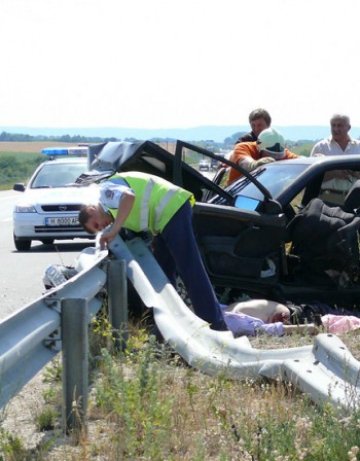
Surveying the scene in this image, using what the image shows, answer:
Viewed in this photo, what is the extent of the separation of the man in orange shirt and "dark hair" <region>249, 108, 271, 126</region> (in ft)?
2.46

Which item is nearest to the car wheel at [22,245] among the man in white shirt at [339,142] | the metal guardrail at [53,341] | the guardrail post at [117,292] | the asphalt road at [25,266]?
the asphalt road at [25,266]

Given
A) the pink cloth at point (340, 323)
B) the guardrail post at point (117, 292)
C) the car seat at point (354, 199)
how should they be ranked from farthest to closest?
the car seat at point (354, 199) → the pink cloth at point (340, 323) → the guardrail post at point (117, 292)

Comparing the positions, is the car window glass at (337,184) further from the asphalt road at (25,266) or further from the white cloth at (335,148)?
the asphalt road at (25,266)

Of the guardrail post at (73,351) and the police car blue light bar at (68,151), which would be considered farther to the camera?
the police car blue light bar at (68,151)

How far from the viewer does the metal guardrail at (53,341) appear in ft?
13.9

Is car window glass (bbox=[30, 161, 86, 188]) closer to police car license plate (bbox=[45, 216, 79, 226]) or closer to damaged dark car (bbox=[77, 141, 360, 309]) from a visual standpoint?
police car license plate (bbox=[45, 216, 79, 226])

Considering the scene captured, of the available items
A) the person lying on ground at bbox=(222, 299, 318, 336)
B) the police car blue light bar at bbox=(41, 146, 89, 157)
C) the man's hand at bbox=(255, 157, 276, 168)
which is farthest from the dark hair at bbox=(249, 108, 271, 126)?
the police car blue light bar at bbox=(41, 146, 89, 157)

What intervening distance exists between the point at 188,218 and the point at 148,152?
3.50 ft

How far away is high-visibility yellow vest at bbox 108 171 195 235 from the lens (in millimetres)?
7480

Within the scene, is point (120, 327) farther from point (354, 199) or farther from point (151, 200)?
point (354, 199)

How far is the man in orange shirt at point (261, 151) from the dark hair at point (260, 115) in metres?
0.75

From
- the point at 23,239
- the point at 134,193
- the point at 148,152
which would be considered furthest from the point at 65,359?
the point at 23,239

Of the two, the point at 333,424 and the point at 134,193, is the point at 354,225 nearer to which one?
the point at 134,193

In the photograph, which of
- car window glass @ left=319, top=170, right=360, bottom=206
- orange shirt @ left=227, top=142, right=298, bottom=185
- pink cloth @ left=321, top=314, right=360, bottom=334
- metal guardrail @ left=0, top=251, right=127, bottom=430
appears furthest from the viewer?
orange shirt @ left=227, top=142, right=298, bottom=185
